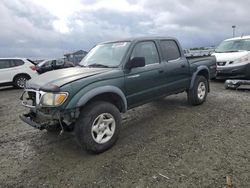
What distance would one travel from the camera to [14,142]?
4566 millimetres

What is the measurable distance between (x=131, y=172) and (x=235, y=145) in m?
1.84

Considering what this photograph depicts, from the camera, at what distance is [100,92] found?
3.73 m

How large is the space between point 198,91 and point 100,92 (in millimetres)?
3435

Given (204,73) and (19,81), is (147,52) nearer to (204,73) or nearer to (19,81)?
(204,73)

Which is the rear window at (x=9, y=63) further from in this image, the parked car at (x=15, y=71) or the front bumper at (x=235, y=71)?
the front bumper at (x=235, y=71)

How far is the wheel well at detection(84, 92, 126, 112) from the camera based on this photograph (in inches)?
155

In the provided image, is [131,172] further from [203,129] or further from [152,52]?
[152,52]

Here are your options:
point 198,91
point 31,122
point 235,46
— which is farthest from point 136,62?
point 235,46

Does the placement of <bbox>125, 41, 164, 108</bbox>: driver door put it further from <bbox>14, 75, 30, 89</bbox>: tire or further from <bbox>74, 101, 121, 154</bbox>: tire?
<bbox>14, 75, 30, 89</bbox>: tire

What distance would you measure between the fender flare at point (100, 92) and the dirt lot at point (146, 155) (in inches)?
30.8

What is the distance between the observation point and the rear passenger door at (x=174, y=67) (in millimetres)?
5230

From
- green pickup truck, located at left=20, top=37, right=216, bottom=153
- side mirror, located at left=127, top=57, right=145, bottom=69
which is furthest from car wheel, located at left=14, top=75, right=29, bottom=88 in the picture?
side mirror, located at left=127, top=57, right=145, bottom=69

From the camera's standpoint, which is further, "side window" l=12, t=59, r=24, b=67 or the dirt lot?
"side window" l=12, t=59, r=24, b=67

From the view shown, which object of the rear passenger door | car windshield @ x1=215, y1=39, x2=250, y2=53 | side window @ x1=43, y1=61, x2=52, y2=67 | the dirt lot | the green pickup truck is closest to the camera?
the dirt lot
